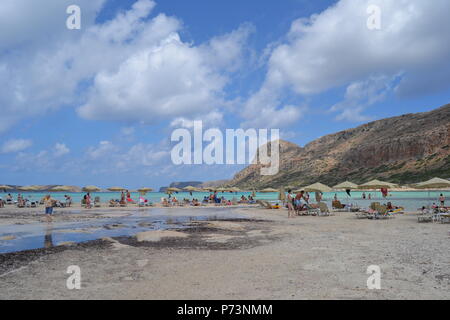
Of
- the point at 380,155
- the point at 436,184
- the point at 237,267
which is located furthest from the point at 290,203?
the point at 380,155

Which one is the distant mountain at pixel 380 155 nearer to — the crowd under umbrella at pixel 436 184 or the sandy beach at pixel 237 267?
the crowd under umbrella at pixel 436 184

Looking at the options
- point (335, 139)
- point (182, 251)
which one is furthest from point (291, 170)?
point (182, 251)

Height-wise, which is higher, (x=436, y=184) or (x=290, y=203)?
(x=436, y=184)

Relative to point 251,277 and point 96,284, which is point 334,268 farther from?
point 96,284

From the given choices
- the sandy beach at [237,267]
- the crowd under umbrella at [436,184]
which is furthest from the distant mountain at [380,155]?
the sandy beach at [237,267]

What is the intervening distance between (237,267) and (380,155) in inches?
4561

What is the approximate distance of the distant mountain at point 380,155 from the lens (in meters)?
93.1

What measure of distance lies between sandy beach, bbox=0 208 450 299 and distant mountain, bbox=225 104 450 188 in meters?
80.4

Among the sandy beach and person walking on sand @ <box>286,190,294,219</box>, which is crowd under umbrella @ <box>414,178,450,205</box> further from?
person walking on sand @ <box>286,190,294,219</box>

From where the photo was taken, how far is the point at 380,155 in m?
111

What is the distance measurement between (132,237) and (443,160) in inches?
3763

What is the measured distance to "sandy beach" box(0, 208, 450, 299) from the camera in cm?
591

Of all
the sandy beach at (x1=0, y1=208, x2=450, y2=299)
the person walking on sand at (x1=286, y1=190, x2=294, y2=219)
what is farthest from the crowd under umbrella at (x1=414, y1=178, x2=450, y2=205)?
the person walking on sand at (x1=286, y1=190, x2=294, y2=219)

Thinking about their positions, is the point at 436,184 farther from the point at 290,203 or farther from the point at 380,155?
the point at 380,155
